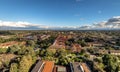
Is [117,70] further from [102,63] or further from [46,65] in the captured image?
[46,65]

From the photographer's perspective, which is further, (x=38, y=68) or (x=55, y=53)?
(x=55, y=53)

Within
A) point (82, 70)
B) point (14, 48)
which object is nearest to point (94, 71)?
point (82, 70)

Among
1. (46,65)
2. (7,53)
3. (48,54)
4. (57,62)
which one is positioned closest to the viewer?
(46,65)

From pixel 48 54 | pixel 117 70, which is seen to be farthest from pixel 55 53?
pixel 117 70

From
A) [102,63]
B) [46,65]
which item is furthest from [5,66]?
[102,63]

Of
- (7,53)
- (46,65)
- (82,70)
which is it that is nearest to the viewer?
(82,70)

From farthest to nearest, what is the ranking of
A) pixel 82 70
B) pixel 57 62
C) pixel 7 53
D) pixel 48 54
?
pixel 7 53
pixel 48 54
pixel 57 62
pixel 82 70

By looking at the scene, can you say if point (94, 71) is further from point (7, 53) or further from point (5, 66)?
point (7, 53)

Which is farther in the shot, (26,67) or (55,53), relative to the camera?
(55,53)
